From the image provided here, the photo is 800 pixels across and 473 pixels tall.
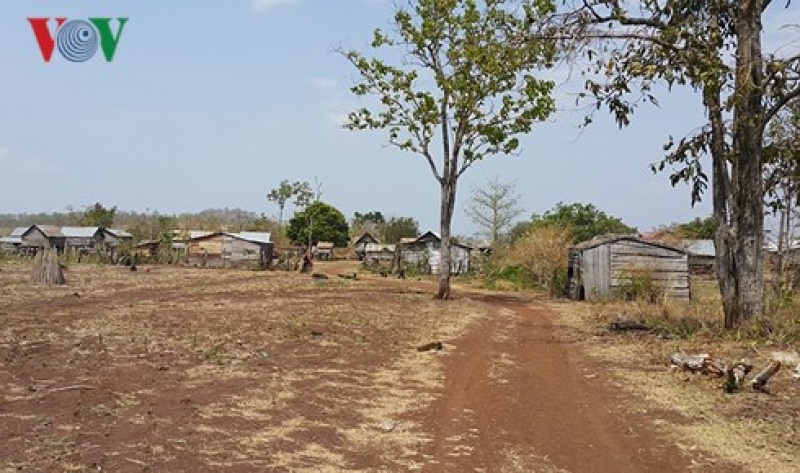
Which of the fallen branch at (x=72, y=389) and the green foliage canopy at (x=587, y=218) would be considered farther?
the green foliage canopy at (x=587, y=218)

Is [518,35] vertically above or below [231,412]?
above

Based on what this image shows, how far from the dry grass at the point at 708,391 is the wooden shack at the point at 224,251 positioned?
122 feet

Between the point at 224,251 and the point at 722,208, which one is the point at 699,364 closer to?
the point at 722,208

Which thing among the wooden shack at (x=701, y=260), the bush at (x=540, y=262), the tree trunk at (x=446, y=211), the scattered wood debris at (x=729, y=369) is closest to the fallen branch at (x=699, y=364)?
the scattered wood debris at (x=729, y=369)

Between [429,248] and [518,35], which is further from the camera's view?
[429,248]

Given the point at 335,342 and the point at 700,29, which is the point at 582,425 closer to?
the point at 335,342

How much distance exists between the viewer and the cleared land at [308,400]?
6.08m

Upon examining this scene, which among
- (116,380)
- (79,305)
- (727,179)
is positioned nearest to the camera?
(116,380)

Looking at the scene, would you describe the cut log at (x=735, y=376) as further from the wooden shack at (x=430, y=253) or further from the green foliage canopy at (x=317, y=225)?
the green foliage canopy at (x=317, y=225)

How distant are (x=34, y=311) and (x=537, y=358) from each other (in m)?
11.2

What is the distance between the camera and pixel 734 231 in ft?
43.7

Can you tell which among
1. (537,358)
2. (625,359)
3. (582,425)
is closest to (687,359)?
(625,359)

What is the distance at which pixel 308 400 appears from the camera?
26.9 ft

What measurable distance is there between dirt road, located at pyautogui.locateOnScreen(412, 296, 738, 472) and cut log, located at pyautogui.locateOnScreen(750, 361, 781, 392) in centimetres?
168
